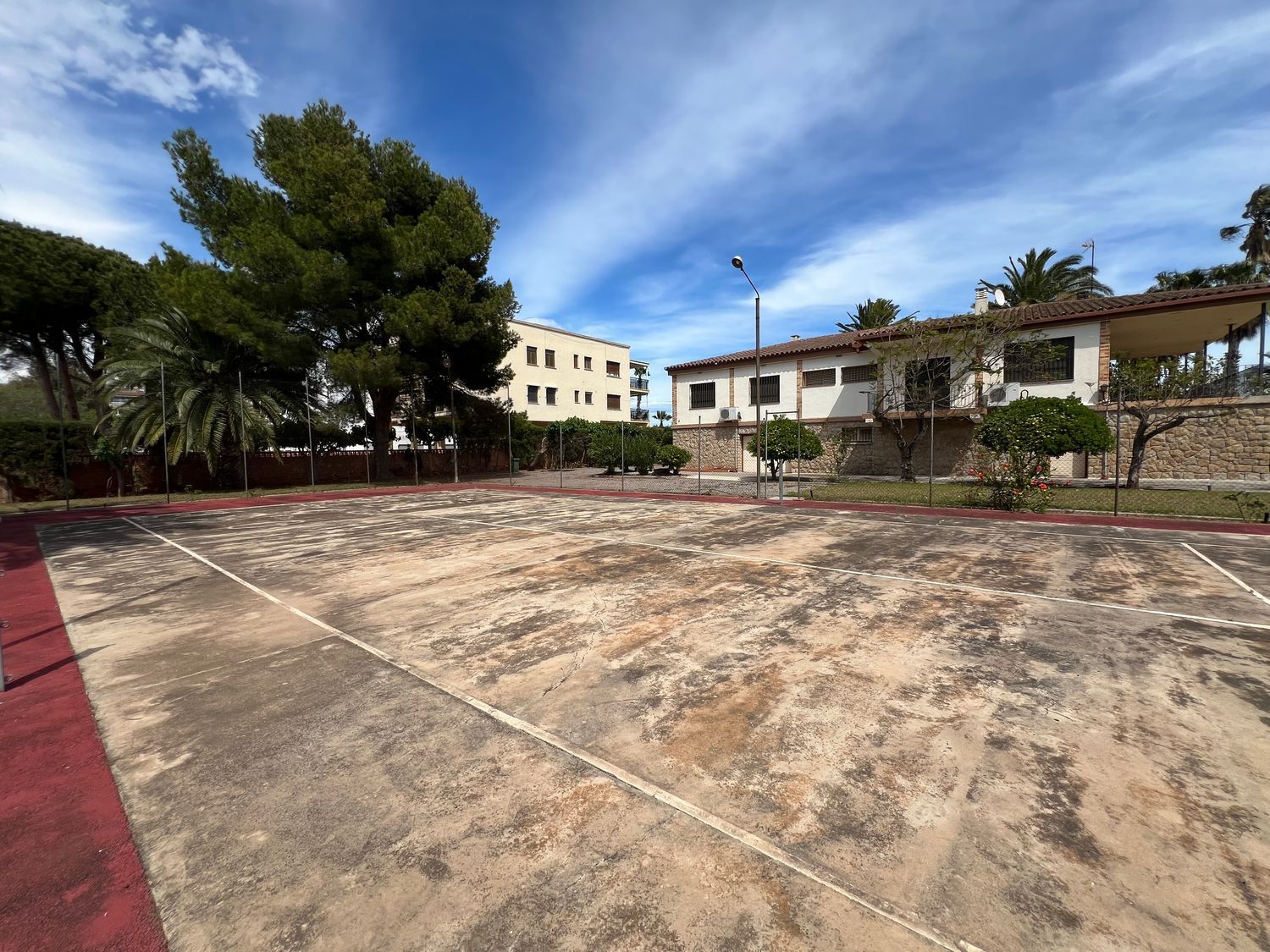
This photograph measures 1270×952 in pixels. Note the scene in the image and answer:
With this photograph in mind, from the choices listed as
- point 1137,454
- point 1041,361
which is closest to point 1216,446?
point 1137,454

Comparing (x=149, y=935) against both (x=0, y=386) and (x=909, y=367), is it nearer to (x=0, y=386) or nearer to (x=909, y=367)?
(x=909, y=367)

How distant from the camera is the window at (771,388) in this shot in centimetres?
2966

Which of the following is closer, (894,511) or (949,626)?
(949,626)

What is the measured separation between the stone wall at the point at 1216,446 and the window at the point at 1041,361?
101 inches

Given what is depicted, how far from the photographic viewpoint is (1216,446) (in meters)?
19.1

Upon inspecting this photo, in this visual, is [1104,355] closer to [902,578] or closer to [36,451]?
[902,578]

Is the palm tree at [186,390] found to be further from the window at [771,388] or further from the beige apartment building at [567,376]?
the window at [771,388]

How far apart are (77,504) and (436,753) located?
74.6ft

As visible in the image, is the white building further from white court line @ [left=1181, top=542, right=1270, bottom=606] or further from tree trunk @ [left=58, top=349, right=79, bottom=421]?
tree trunk @ [left=58, top=349, right=79, bottom=421]

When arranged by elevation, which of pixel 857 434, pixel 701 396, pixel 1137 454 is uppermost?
pixel 701 396

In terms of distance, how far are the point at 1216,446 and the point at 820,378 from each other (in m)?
14.6

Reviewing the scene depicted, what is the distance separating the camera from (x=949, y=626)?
5.08m

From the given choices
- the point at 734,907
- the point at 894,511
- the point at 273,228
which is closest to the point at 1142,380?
the point at 894,511

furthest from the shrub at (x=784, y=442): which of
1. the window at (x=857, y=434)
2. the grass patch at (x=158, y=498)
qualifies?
the grass patch at (x=158, y=498)
